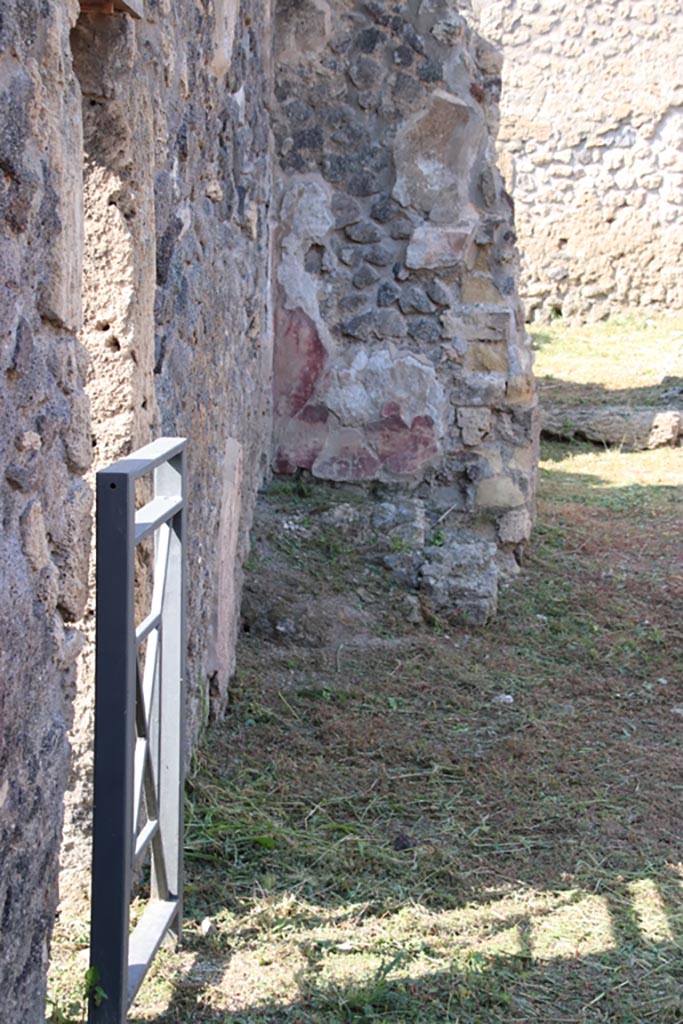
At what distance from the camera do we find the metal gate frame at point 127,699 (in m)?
1.82

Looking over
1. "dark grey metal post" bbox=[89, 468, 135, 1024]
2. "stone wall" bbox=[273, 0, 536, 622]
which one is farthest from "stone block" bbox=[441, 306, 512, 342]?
"dark grey metal post" bbox=[89, 468, 135, 1024]

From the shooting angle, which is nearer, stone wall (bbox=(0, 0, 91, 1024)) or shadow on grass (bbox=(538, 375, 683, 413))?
stone wall (bbox=(0, 0, 91, 1024))

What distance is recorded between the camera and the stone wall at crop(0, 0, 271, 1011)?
5.19ft

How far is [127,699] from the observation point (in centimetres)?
185

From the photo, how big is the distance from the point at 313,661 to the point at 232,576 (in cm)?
44

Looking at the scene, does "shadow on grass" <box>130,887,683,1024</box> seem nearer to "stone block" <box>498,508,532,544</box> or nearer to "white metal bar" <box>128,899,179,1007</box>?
"white metal bar" <box>128,899,179,1007</box>

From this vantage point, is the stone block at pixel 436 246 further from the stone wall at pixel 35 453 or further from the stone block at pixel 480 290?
the stone wall at pixel 35 453

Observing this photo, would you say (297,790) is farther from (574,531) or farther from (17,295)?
(574,531)

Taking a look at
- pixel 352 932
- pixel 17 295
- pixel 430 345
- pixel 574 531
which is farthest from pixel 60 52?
pixel 574 531

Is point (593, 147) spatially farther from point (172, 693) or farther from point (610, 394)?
point (172, 693)

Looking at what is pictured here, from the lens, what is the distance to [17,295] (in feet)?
5.14

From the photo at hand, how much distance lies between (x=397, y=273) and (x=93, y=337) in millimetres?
3273

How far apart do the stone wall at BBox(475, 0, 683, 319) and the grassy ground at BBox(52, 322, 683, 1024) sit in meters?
6.66

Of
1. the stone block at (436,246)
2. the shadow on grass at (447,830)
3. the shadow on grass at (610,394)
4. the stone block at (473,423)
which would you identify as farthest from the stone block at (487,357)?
the shadow on grass at (610,394)
